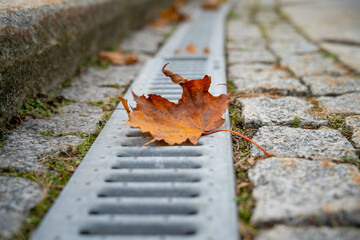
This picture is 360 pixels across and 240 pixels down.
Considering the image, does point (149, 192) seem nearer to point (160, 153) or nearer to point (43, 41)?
point (160, 153)

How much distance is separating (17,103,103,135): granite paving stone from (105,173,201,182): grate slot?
43cm

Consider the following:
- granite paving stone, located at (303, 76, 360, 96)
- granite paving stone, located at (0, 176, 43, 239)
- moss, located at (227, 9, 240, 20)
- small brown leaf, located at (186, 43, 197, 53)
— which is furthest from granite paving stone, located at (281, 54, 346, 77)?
moss, located at (227, 9, 240, 20)

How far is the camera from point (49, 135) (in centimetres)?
142

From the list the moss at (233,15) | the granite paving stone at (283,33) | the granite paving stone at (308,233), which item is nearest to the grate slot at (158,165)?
the granite paving stone at (308,233)

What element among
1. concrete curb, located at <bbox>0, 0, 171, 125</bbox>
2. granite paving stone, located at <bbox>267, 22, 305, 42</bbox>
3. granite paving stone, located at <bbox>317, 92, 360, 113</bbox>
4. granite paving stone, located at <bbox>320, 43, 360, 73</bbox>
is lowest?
granite paving stone, located at <bbox>267, 22, 305, 42</bbox>

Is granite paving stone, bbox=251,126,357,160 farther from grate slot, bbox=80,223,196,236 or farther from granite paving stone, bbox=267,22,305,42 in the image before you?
granite paving stone, bbox=267,22,305,42

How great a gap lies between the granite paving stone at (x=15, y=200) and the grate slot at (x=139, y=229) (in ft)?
0.64

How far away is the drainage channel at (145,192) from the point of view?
0.88m

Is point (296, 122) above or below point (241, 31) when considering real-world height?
above

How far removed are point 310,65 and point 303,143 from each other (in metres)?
1.24

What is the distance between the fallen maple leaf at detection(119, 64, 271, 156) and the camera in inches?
50.1

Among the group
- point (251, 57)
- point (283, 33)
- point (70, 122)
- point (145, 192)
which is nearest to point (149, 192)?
point (145, 192)

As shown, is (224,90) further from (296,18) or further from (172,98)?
(296,18)

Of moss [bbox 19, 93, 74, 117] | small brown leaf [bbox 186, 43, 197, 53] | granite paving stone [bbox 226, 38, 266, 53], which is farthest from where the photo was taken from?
granite paving stone [bbox 226, 38, 266, 53]
